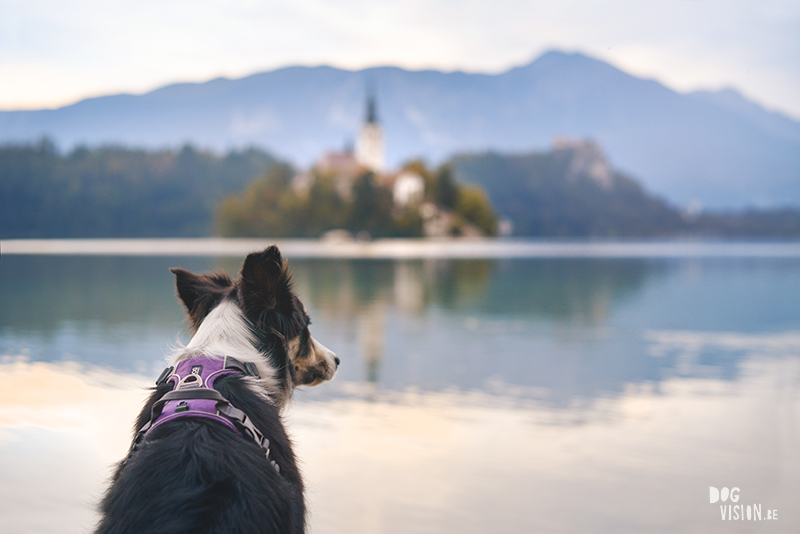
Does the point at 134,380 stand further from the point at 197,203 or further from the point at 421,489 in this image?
the point at 197,203

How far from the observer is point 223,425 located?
7.03 ft

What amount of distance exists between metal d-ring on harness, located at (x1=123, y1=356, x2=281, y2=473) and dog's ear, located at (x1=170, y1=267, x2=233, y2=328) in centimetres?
23

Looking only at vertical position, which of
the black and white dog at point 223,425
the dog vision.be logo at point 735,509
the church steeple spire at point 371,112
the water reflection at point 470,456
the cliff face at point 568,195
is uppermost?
the church steeple spire at point 371,112

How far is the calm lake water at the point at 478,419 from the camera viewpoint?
5254mm

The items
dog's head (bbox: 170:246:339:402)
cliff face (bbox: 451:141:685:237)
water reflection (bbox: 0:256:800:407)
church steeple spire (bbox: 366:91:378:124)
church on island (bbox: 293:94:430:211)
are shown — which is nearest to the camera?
dog's head (bbox: 170:246:339:402)

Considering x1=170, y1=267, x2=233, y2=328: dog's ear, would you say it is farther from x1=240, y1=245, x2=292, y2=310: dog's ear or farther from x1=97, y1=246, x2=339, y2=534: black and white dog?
x1=240, y1=245, x2=292, y2=310: dog's ear

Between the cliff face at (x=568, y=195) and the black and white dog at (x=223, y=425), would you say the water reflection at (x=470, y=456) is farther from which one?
the cliff face at (x=568, y=195)

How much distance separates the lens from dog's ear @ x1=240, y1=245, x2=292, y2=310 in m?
2.22

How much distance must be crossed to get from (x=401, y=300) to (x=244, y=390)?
2051cm

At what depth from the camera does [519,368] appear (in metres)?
11.3

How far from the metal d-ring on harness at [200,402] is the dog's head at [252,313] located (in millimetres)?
58

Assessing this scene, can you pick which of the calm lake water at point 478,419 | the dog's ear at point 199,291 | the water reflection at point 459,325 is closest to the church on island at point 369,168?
the water reflection at point 459,325

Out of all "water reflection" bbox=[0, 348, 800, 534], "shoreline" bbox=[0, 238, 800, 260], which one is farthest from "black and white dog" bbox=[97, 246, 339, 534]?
"shoreline" bbox=[0, 238, 800, 260]

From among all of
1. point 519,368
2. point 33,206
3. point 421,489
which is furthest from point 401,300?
point 33,206
